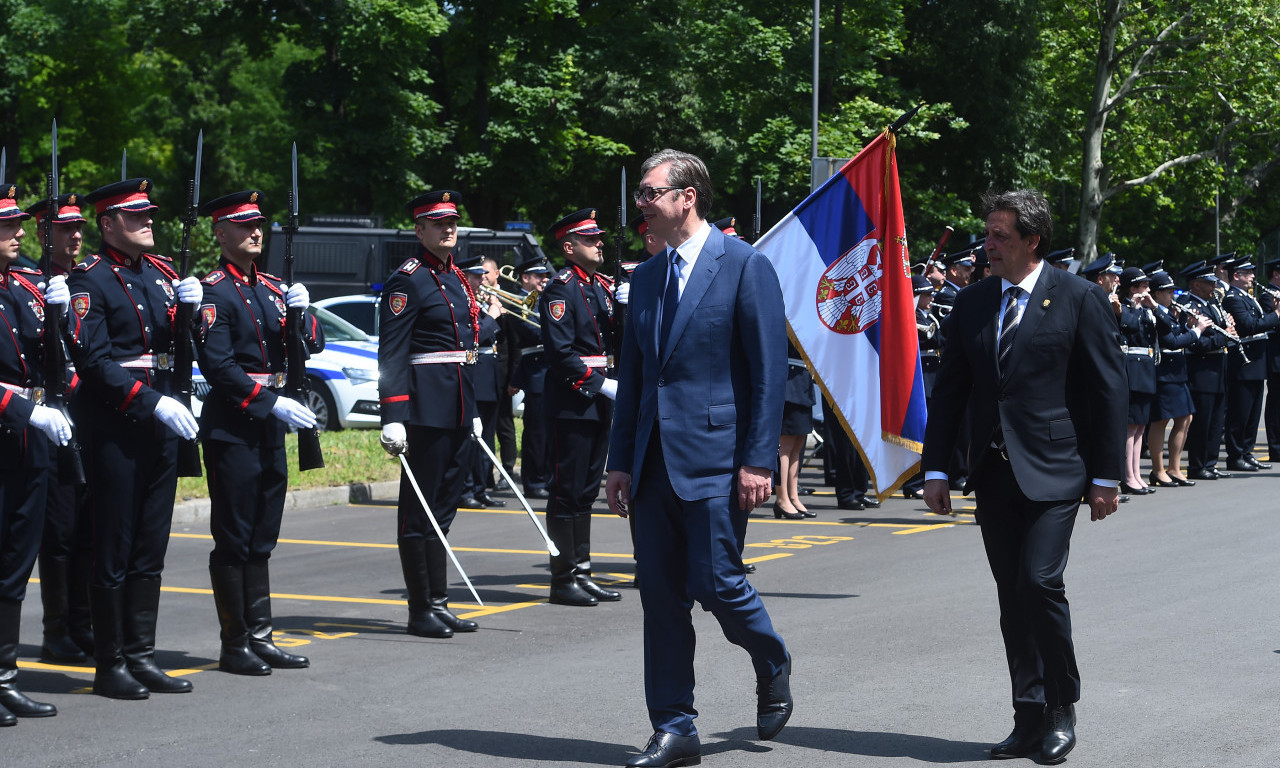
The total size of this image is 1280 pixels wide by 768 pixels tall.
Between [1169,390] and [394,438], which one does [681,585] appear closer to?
[394,438]

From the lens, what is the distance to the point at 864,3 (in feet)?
107

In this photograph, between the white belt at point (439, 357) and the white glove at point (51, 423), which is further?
the white belt at point (439, 357)

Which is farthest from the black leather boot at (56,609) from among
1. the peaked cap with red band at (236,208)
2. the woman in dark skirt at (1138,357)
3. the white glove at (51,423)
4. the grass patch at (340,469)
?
the woman in dark skirt at (1138,357)

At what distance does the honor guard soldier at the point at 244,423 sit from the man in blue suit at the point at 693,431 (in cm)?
225

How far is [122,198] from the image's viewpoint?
22.7 feet

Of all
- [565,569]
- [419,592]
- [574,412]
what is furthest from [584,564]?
[419,592]

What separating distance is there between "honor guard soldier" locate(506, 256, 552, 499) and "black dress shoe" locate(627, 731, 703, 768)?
8.02 metres

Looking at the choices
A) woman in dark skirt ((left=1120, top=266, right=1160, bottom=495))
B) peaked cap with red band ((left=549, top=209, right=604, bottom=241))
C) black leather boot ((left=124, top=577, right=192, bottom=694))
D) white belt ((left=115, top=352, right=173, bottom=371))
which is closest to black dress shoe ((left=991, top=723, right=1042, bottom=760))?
black leather boot ((left=124, top=577, right=192, bottom=694))

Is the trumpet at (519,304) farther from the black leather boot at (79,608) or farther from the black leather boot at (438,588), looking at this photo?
the black leather boot at (79,608)

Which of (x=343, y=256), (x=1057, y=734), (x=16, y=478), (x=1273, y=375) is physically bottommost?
(x=1057, y=734)

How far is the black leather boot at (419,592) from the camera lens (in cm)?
803

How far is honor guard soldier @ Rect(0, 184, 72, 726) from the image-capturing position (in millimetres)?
6270

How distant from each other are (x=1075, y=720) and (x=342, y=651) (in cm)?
363

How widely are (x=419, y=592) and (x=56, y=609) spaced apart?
1767 millimetres
